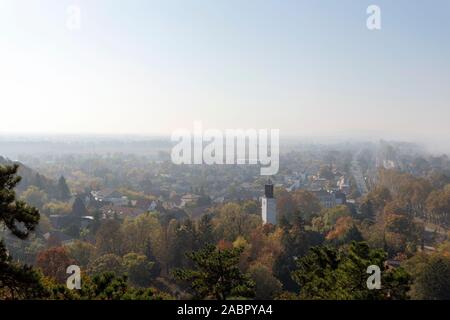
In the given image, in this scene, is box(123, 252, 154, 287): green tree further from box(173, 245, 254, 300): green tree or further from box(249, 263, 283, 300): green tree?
box(173, 245, 254, 300): green tree

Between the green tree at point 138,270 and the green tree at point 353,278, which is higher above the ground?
the green tree at point 353,278

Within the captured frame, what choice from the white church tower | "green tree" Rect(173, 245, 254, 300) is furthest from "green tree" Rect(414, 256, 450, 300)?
the white church tower

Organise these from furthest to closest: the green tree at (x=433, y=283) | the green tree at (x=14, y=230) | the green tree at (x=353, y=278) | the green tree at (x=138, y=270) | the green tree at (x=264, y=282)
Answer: the green tree at (x=138, y=270) < the green tree at (x=264, y=282) < the green tree at (x=433, y=283) < the green tree at (x=353, y=278) < the green tree at (x=14, y=230)

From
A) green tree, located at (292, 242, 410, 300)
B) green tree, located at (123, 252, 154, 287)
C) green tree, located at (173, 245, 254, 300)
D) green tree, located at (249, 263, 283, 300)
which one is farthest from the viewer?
green tree, located at (123, 252, 154, 287)

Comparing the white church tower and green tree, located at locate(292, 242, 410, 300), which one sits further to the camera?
the white church tower

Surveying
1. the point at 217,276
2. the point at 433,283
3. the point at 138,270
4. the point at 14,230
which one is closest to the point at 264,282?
the point at 138,270

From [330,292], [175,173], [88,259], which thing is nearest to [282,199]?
[88,259]

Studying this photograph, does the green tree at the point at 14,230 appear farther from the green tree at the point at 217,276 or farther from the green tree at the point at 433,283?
the green tree at the point at 433,283

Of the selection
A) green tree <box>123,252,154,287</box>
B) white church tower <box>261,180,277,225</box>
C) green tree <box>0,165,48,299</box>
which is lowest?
green tree <box>123,252,154,287</box>

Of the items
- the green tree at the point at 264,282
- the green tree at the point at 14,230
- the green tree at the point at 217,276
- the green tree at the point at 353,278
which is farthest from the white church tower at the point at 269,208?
the green tree at the point at 14,230

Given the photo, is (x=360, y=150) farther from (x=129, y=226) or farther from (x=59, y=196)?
(x=129, y=226)

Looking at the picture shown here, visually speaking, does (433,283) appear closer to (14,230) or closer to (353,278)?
(353,278)
